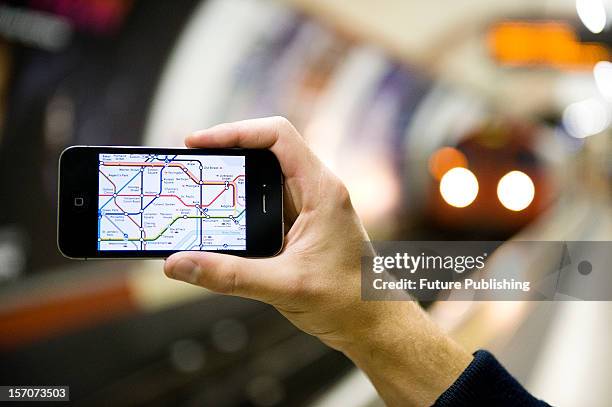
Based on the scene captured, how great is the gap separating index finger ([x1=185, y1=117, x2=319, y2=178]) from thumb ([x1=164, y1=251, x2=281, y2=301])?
0.18 metres

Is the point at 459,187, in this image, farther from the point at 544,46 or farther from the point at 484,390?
the point at 484,390

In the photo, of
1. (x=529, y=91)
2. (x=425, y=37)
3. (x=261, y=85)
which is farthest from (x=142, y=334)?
(x=529, y=91)

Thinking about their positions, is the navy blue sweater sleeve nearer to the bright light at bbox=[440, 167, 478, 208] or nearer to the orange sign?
the orange sign

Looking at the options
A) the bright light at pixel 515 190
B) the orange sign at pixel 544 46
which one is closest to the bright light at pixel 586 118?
the bright light at pixel 515 190

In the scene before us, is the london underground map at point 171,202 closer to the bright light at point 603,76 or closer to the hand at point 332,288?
the hand at point 332,288

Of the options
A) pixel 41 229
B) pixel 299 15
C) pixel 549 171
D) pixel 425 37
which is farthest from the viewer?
pixel 549 171

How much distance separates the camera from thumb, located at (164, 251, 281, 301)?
0.92 metres

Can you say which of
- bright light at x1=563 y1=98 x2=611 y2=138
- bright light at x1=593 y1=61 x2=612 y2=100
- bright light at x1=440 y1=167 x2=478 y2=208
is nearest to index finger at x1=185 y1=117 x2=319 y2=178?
bright light at x1=593 y1=61 x2=612 y2=100

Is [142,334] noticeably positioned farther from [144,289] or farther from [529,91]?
[529,91]

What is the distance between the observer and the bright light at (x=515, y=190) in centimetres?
447

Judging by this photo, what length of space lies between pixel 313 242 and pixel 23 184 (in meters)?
1.70

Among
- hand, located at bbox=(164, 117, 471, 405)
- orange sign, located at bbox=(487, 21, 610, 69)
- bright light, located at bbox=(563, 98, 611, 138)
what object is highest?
orange sign, located at bbox=(487, 21, 610, 69)

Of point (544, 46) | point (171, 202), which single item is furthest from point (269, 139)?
point (544, 46)

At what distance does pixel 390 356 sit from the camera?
3.42ft
